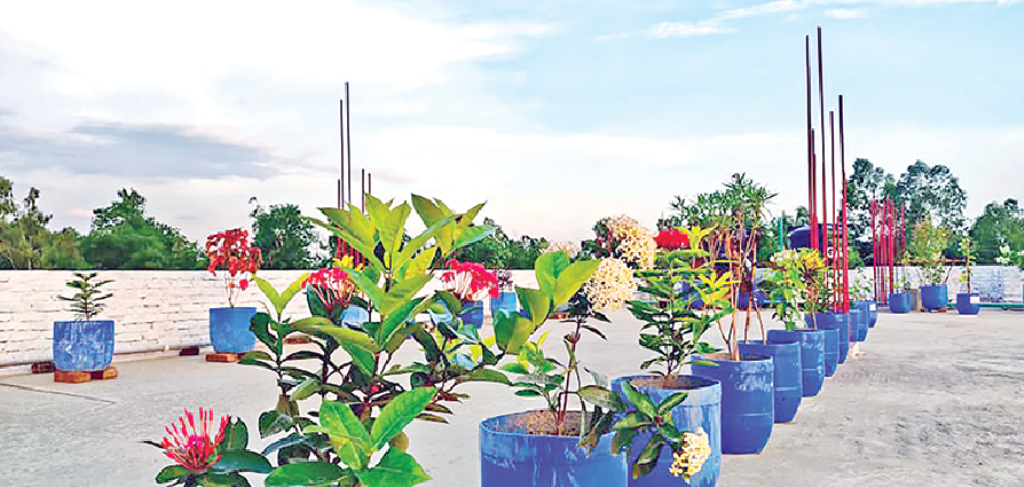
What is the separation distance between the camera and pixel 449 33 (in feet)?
24.7

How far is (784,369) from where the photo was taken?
400cm

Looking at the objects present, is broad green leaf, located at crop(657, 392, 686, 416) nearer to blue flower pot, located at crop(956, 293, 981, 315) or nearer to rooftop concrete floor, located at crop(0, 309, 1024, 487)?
rooftop concrete floor, located at crop(0, 309, 1024, 487)

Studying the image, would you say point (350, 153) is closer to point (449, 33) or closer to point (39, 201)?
point (449, 33)

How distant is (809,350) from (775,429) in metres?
0.80

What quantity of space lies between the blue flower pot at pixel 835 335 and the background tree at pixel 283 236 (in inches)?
454

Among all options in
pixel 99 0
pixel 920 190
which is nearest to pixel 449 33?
pixel 99 0

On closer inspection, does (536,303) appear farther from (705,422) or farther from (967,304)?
(967,304)

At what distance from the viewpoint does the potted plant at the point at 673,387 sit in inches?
79.2

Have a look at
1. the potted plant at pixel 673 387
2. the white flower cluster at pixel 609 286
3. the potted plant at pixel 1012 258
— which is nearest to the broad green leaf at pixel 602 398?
the potted plant at pixel 673 387

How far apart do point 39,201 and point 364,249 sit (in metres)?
17.6

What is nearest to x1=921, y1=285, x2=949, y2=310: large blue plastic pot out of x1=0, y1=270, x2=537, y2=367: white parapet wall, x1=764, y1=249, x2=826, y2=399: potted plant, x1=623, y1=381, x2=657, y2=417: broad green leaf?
x1=764, y1=249, x2=826, y2=399: potted plant

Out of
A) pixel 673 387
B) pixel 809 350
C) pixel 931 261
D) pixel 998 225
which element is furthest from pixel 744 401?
pixel 998 225

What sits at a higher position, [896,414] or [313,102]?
[313,102]

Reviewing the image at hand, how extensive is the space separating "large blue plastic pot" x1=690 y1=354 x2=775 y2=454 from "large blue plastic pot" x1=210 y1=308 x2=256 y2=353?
5581mm
